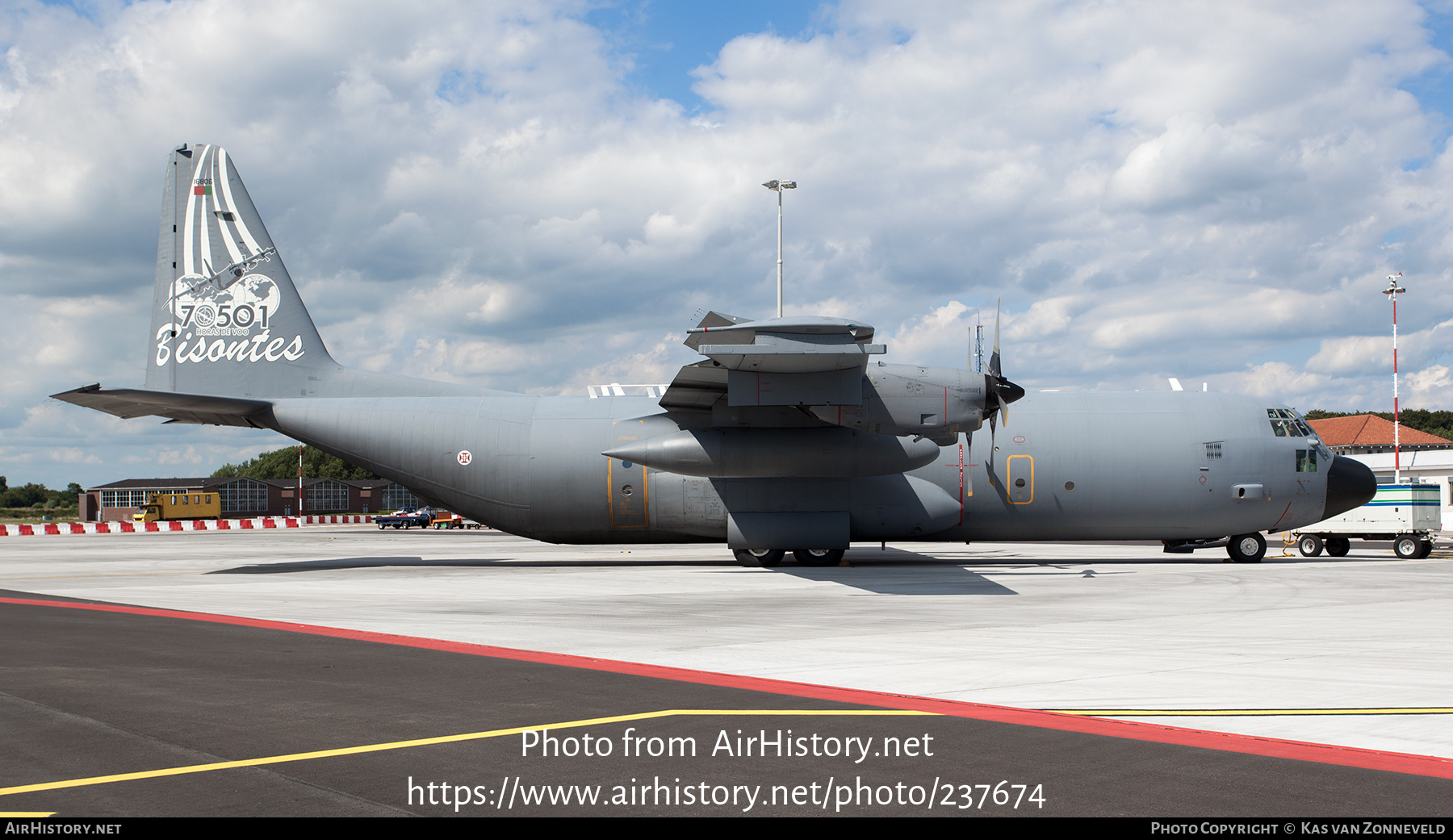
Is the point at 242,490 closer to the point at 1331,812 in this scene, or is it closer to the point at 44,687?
the point at 44,687

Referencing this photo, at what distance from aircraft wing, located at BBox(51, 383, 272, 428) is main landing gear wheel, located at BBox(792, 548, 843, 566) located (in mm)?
14167

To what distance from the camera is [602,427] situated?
25.3 meters

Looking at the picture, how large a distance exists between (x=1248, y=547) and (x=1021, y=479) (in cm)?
694

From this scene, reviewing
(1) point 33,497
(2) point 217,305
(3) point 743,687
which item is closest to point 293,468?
(1) point 33,497

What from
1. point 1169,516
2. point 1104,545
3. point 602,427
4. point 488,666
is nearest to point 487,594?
point 602,427

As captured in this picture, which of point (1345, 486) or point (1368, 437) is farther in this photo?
point (1368, 437)

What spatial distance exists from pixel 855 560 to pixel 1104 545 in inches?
693

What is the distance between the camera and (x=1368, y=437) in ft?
281

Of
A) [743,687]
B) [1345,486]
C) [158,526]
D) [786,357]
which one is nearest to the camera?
[743,687]

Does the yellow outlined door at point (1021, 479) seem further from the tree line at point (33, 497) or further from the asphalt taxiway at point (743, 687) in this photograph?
the tree line at point (33, 497)

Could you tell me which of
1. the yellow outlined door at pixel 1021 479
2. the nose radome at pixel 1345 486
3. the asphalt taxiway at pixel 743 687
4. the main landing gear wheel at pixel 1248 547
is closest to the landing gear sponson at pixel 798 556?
the asphalt taxiway at pixel 743 687

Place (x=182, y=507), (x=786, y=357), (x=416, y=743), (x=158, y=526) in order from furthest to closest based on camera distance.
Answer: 1. (x=182, y=507)
2. (x=158, y=526)
3. (x=786, y=357)
4. (x=416, y=743)

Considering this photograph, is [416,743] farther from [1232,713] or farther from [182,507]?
[182,507]

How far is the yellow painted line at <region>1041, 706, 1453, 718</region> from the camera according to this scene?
7.65m
